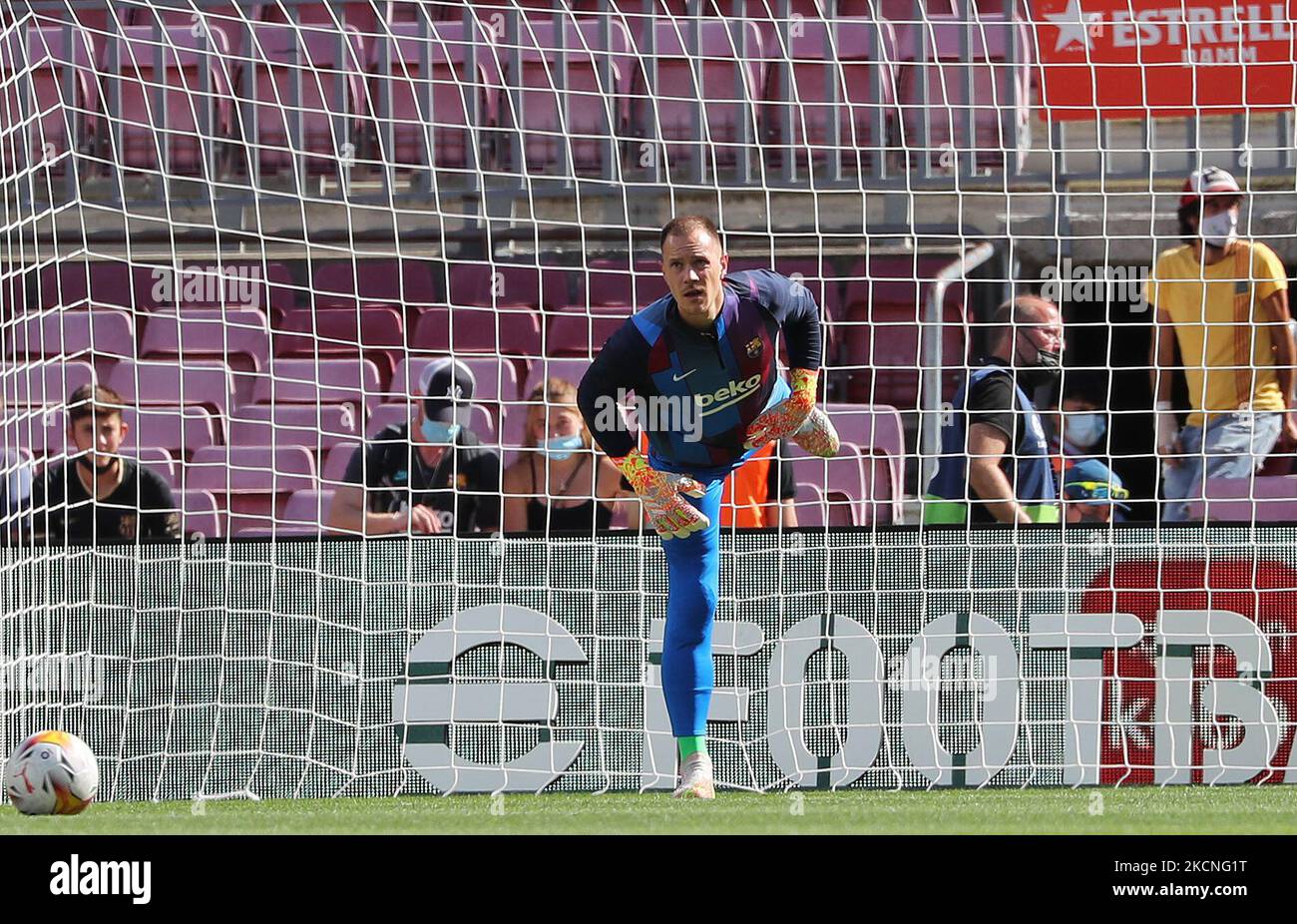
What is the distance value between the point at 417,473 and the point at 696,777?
239cm

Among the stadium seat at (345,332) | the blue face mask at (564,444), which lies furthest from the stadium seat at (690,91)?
the blue face mask at (564,444)

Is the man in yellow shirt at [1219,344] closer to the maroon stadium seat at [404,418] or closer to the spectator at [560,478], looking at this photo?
the spectator at [560,478]

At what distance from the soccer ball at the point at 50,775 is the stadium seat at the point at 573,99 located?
5.25 metres

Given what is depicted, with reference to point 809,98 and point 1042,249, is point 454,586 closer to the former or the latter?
point 1042,249

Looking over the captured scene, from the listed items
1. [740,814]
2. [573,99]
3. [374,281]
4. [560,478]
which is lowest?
[740,814]

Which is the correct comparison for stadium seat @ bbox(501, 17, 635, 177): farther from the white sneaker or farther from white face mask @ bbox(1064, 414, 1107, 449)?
the white sneaker

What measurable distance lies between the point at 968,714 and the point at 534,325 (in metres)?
3.90

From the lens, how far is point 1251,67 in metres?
9.19

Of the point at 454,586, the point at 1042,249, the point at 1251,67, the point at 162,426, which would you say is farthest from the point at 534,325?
the point at 1251,67

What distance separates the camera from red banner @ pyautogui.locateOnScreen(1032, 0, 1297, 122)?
30.2ft

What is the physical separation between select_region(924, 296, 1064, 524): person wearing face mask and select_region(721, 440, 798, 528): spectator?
0.56 m

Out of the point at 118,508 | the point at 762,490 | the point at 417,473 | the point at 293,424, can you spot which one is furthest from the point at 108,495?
the point at 762,490

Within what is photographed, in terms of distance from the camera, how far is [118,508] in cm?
688

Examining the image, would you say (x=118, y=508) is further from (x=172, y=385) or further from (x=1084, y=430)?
(x=1084, y=430)
